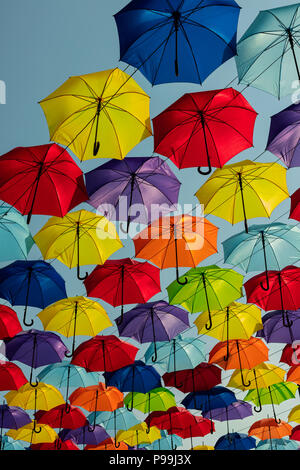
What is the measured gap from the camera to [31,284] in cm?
903

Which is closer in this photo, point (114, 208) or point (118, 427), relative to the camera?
point (114, 208)

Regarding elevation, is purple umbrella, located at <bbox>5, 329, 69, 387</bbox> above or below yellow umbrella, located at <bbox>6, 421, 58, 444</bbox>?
above

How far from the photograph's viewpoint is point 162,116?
20.5ft

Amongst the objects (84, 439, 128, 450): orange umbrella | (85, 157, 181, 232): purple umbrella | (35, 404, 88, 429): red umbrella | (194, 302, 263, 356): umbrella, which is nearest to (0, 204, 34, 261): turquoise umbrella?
(85, 157, 181, 232): purple umbrella

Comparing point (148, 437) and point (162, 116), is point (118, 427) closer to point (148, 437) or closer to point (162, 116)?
point (148, 437)

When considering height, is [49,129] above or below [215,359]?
above

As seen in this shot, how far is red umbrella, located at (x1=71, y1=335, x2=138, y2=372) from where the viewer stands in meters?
10.3

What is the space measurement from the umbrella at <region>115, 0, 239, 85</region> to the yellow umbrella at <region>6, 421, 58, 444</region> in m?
12.0

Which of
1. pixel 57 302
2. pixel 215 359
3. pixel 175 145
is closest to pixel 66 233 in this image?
pixel 57 302

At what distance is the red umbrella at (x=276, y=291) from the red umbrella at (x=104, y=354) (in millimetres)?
3169

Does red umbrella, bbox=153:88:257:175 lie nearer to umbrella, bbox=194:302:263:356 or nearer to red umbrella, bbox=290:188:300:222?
red umbrella, bbox=290:188:300:222

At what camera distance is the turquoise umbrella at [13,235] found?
26.5ft

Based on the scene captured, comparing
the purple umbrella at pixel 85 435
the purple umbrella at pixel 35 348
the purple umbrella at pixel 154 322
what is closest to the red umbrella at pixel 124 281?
the purple umbrella at pixel 154 322
